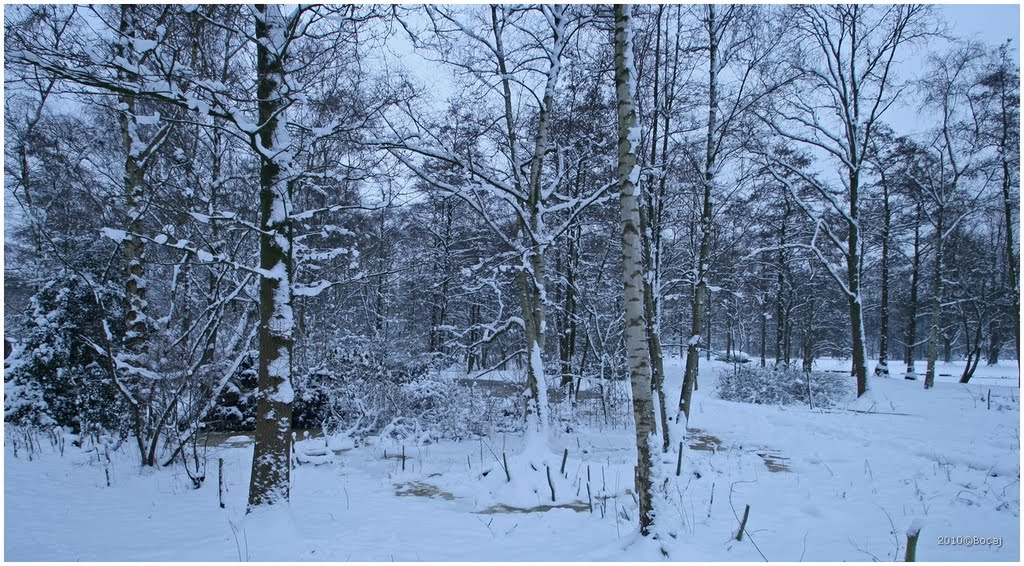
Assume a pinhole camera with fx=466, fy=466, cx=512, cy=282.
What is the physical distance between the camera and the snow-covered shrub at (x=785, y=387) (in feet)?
46.5

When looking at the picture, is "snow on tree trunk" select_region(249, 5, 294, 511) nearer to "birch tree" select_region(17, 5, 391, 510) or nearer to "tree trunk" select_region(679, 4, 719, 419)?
"birch tree" select_region(17, 5, 391, 510)

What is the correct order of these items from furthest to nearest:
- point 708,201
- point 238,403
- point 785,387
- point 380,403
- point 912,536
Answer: point 785,387 → point 238,403 → point 380,403 → point 708,201 → point 912,536

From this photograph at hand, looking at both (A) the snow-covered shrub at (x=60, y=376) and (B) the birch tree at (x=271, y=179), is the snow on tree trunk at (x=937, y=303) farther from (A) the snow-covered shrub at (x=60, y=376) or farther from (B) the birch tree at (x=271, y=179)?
(A) the snow-covered shrub at (x=60, y=376)

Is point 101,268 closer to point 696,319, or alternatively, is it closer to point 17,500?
point 17,500

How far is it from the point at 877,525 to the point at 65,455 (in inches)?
442

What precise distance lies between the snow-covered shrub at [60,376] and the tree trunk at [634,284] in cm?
939

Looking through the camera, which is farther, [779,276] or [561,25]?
[779,276]

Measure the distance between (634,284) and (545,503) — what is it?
3157mm

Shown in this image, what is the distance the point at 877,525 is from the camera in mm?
4762

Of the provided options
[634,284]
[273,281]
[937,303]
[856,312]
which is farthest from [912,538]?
[937,303]

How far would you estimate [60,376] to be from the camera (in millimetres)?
8961

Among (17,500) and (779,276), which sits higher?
(779,276)

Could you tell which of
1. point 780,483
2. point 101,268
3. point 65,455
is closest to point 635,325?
point 780,483

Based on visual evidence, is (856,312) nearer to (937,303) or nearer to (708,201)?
(937,303)
